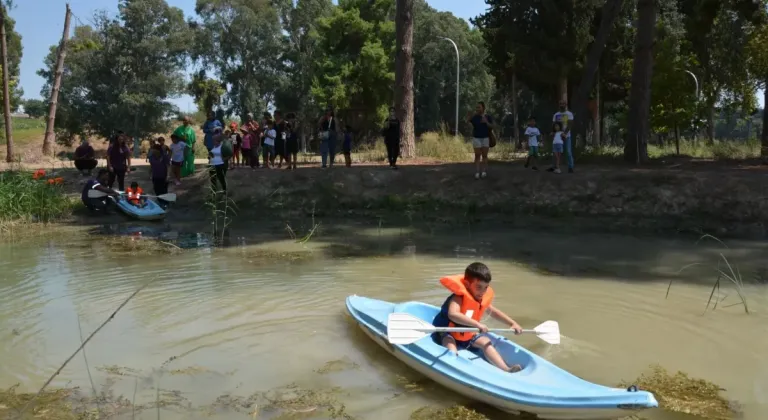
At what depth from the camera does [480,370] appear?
15.8ft

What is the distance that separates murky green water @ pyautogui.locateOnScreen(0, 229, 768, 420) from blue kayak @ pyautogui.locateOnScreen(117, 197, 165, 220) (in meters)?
2.56

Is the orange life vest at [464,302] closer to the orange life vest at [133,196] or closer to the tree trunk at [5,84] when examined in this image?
the orange life vest at [133,196]

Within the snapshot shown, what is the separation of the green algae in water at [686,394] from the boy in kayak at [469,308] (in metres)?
1.11

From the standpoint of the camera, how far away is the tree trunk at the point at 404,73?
64.4ft

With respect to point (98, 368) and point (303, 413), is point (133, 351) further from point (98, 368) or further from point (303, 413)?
point (303, 413)

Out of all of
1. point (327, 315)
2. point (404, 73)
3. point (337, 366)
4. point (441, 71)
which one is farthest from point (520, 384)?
point (441, 71)

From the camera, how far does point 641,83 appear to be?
16250 millimetres

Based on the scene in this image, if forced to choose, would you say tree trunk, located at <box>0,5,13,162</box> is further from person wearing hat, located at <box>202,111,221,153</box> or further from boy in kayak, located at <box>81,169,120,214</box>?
person wearing hat, located at <box>202,111,221,153</box>

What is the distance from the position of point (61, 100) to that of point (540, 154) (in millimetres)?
33474

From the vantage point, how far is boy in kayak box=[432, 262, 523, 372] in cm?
532

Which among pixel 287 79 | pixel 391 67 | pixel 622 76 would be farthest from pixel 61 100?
pixel 622 76

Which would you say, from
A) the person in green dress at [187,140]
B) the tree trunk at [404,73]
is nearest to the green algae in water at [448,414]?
the person in green dress at [187,140]

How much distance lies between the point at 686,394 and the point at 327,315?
372cm

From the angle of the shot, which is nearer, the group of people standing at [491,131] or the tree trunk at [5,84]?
the group of people standing at [491,131]
